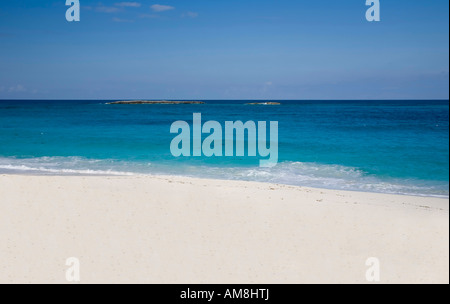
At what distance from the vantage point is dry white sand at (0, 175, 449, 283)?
548 centimetres

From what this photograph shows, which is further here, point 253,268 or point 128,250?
point 128,250

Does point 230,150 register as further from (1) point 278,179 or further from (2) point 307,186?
(2) point 307,186

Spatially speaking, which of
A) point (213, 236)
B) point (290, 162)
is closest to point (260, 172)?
point (290, 162)

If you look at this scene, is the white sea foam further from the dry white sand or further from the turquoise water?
the dry white sand

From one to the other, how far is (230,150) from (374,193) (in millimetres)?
11171

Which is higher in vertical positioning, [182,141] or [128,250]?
[182,141]

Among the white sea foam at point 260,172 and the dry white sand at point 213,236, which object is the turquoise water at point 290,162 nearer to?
the white sea foam at point 260,172

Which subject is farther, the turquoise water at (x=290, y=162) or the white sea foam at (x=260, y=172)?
the turquoise water at (x=290, y=162)

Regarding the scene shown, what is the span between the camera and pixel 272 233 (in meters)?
7.04

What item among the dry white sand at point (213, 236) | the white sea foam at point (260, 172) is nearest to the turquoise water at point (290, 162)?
the white sea foam at point (260, 172)

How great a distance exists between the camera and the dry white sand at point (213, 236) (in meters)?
5.48

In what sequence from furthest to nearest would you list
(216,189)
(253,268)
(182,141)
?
1. (182,141)
2. (216,189)
3. (253,268)

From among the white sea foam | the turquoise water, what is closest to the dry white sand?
the white sea foam

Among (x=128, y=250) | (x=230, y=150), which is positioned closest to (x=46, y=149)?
(x=230, y=150)
